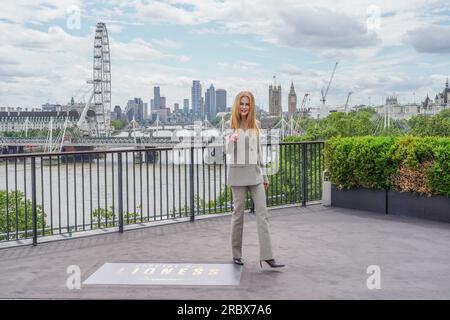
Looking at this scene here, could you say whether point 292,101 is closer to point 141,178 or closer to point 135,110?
point 135,110

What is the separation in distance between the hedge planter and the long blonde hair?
387 centimetres

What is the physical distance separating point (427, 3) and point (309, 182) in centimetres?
390

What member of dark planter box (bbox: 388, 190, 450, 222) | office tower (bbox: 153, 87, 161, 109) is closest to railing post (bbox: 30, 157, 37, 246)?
dark planter box (bbox: 388, 190, 450, 222)

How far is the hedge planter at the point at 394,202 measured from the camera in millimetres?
7750

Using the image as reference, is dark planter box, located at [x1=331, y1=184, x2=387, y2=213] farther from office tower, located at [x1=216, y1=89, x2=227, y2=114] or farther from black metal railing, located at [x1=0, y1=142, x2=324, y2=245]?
office tower, located at [x1=216, y1=89, x2=227, y2=114]

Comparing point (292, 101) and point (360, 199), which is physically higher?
point (292, 101)

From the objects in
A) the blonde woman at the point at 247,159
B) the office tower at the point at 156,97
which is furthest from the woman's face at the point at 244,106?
the office tower at the point at 156,97

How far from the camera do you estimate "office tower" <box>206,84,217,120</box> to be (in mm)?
24372

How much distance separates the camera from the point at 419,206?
8.02 meters

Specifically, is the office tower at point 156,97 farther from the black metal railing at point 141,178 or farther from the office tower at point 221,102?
the black metal railing at point 141,178

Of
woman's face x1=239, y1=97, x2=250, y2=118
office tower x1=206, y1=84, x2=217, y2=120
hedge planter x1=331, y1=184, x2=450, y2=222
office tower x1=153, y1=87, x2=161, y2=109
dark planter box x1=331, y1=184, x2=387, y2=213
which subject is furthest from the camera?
office tower x1=153, y1=87, x2=161, y2=109

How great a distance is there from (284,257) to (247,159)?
1266 millimetres

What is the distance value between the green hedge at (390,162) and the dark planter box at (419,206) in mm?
119

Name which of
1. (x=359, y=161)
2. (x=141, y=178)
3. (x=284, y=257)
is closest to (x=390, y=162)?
(x=359, y=161)
